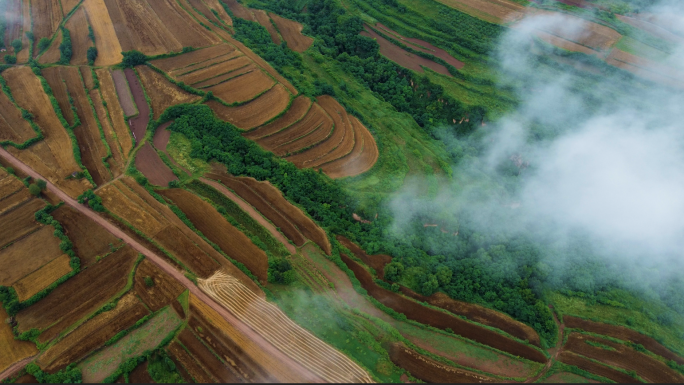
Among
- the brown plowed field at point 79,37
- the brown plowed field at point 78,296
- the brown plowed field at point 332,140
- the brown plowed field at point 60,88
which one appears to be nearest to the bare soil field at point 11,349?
the brown plowed field at point 78,296

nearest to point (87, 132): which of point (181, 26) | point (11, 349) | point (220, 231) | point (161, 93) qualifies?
point (161, 93)

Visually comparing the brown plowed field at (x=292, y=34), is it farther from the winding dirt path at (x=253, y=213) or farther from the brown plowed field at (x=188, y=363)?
the brown plowed field at (x=188, y=363)

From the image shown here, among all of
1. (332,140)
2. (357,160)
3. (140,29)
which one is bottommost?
(357,160)

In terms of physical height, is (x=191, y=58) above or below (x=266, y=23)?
below

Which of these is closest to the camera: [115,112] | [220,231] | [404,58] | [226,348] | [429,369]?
[429,369]

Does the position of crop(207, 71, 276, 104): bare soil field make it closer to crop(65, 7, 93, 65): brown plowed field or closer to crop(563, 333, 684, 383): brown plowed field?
crop(65, 7, 93, 65): brown plowed field

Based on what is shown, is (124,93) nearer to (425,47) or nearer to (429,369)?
(425,47)
